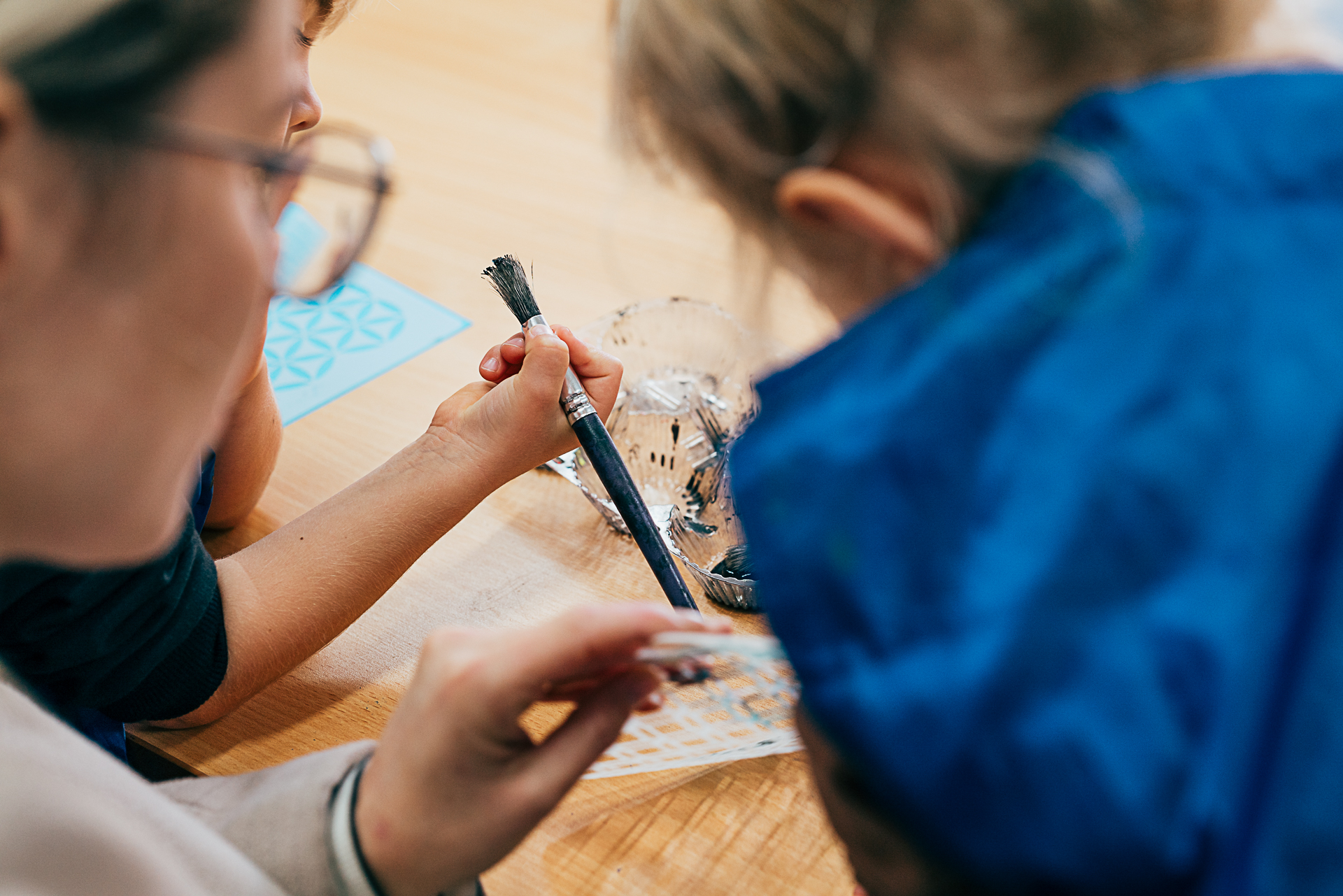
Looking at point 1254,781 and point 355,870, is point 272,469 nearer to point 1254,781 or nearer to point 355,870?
point 355,870

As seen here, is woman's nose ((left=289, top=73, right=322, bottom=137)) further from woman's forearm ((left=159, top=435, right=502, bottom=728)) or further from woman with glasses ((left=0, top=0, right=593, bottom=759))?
woman's forearm ((left=159, top=435, right=502, bottom=728))

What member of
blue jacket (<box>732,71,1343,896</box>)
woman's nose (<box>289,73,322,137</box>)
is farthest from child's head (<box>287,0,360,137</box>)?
blue jacket (<box>732,71,1343,896</box>)

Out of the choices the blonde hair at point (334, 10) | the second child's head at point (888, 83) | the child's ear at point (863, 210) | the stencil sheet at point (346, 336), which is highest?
Result: the second child's head at point (888, 83)

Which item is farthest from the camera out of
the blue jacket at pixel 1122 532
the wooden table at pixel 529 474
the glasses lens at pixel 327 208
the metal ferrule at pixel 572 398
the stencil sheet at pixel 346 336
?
the stencil sheet at pixel 346 336

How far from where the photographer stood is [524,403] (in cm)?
66

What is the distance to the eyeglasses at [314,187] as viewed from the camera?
35 centimetres

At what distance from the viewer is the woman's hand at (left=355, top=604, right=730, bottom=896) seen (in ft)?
1.30

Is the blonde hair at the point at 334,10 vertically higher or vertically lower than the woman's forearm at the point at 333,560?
higher

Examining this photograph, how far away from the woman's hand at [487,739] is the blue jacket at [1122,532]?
0.12 m

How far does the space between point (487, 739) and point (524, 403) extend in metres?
0.30

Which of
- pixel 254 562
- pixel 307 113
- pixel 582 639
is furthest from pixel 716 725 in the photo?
pixel 307 113

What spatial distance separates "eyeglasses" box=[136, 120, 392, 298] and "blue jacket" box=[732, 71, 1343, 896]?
0.22 metres

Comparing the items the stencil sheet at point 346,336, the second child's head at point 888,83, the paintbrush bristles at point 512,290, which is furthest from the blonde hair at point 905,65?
the stencil sheet at point 346,336

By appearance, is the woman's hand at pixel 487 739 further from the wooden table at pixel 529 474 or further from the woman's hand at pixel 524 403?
the woman's hand at pixel 524 403
